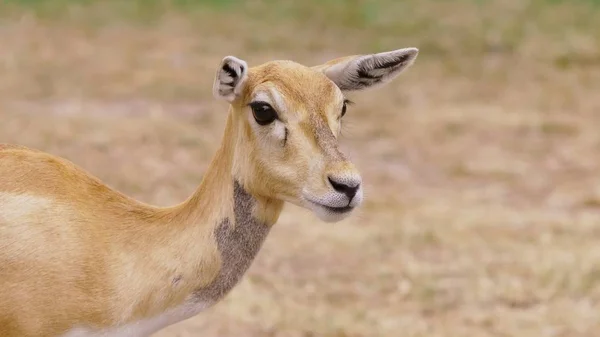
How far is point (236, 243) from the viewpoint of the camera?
5.43 m

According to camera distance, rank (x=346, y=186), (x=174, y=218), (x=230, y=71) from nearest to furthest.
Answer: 1. (x=346, y=186)
2. (x=230, y=71)
3. (x=174, y=218)

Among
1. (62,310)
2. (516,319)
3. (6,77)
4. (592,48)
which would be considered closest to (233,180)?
(62,310)

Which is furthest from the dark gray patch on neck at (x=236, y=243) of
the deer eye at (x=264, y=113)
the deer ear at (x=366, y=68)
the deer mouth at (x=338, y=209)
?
the deer ear at (x=366, y=68)

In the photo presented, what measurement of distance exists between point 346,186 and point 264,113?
20.9 inches

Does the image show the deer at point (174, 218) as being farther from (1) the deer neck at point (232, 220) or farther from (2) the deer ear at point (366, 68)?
(2) the deer ear at point (366, 68)

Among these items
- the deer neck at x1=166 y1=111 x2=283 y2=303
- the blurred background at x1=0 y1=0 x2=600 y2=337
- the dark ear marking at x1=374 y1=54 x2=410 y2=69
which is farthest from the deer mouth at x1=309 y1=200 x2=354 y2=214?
the blurred background at x1=0 y1=0 x2=600 y2=337

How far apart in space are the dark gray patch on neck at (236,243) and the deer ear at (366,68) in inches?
29.0

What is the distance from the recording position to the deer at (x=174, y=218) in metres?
5.13

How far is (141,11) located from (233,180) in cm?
1345

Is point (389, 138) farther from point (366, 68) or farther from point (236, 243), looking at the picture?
point (236, 243)

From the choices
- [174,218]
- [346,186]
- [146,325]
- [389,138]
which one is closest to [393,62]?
[346,186]

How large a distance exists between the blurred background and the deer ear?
291 cm

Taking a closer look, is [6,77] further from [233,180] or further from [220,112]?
[233,180]

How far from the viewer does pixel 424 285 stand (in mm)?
9500
